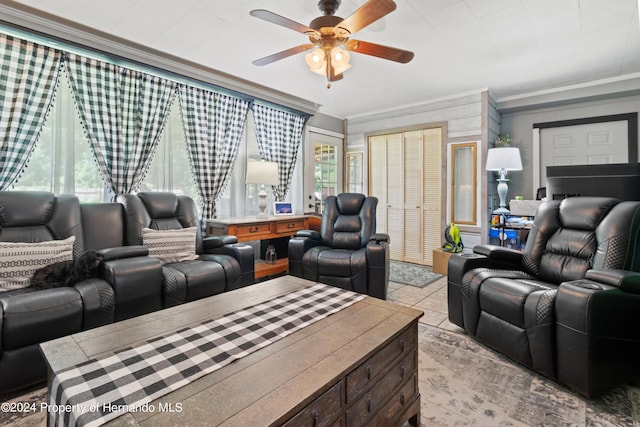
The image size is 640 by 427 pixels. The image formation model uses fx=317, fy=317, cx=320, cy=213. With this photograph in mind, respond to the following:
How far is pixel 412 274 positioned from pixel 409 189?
57.9 inches

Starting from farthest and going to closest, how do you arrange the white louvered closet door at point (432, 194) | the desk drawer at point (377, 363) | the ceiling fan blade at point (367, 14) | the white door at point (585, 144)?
1. the white louvered closet door at point (432, 194)
2. the white door at point (585, 144)
3. the ceiling fan blade at point (367, 14)
4. the desk drawer at point (377, 363)

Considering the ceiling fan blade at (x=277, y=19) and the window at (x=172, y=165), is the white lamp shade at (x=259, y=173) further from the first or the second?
the ceiling fan blade at (x=277, y=19)

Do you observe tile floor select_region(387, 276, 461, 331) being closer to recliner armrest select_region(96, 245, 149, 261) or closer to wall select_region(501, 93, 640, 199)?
wall select_region(501, 93, 640, 199)

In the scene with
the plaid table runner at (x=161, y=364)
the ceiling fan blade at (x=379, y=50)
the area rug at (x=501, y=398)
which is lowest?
the area rug at (x=501, y=398)

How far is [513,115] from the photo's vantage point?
494 cm

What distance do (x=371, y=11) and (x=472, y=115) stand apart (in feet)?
10.3

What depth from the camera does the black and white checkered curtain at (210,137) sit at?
12.0 feet

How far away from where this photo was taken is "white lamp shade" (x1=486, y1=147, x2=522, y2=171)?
3914 mm

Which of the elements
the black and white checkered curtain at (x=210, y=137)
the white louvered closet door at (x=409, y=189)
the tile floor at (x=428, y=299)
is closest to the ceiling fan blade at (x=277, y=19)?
the black and white checkered curtain at (x=210, y=137)

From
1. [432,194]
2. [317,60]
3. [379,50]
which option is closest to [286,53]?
[317,60]

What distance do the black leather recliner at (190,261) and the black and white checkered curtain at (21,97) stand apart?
0.78 meters

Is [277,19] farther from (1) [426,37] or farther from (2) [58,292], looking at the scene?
(2) [58,292]

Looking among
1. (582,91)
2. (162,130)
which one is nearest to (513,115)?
(582,91)

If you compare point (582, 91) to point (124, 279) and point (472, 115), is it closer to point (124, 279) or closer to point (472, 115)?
point (472, 115)
